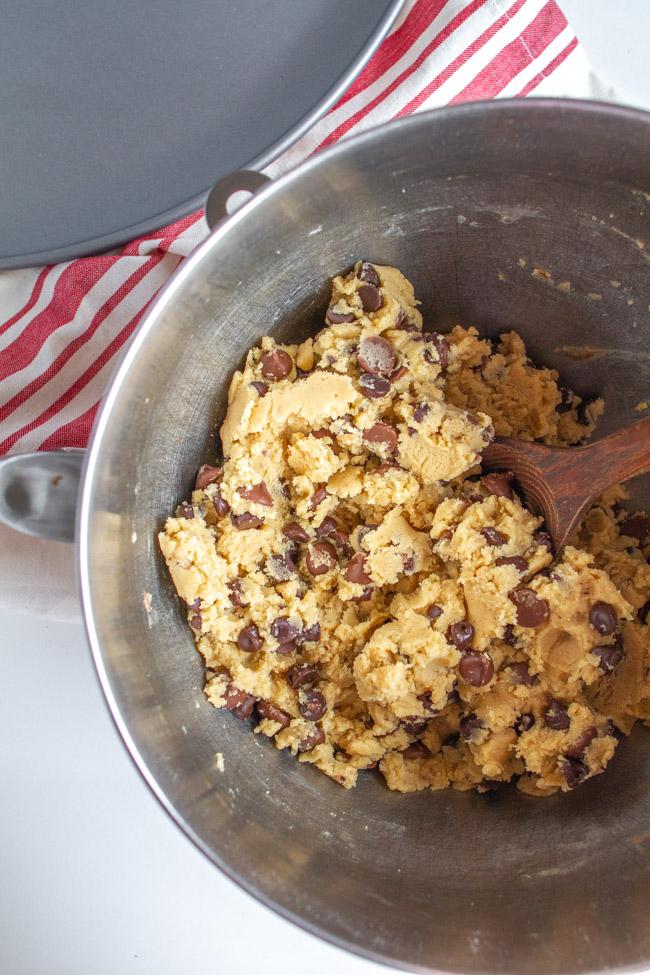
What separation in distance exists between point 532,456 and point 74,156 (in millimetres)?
1433

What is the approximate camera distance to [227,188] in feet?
4.98

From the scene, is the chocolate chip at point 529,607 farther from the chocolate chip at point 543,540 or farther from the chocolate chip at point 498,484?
the chocolate chip at point 498,484

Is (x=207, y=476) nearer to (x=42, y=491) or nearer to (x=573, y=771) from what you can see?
(x=42, y=491)

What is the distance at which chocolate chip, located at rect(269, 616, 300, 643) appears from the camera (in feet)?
5.49

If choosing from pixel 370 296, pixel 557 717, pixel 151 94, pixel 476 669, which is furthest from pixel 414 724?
pixel 151 94

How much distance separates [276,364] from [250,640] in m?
0.65

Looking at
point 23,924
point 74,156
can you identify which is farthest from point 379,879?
point 74,156

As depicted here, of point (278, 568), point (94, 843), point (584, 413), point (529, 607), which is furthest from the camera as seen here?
point (94, 843)

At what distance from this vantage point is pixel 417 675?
1.66m

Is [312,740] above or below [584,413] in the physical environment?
below

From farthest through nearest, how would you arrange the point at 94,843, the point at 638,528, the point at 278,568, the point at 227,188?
the point at 94,843 < the point at 638,528 < the point at 278,568 < the point at 227,188

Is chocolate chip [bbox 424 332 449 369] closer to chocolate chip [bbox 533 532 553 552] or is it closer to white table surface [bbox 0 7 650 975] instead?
chocolate chip [bbox 533 532 553 552]

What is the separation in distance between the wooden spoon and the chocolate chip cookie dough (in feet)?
0.18

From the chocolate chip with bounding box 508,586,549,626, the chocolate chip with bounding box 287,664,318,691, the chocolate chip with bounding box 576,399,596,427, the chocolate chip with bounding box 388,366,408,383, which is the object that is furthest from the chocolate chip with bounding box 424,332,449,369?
the chocolate chip with bounding box 287,664,318,691
